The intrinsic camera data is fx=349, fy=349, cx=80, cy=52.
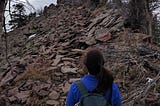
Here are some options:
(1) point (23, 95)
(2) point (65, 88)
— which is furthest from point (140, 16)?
(1) point (23, 95)

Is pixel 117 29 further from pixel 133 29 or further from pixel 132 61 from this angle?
pixel 132 61

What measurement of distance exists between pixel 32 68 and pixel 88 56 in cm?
683

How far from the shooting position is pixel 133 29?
12.9 metres

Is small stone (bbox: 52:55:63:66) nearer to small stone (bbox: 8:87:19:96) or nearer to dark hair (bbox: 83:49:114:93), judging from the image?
small stone (bbox: 8:87:19:96)

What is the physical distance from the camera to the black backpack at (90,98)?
3.61 m

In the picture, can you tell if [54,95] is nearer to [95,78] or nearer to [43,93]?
[43,93]

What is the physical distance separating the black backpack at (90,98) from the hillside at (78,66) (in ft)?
10.4

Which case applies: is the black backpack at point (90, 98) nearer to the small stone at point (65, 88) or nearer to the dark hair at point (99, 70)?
the dark hair at point (99, 70)

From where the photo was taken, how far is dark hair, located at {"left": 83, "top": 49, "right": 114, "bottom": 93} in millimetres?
3688

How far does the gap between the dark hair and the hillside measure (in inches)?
123

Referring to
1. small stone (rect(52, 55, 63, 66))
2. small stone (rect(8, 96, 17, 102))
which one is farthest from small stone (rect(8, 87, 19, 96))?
small stone (rect(52, 55, 63, 66))

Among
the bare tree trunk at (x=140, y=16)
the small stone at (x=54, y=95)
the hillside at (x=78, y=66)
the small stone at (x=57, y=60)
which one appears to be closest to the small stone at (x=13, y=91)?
the hillside at (x=78, y=66)

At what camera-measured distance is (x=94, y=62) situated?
3693 millimetres

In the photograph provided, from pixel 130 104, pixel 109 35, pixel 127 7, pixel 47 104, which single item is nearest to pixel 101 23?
pixel 127 7
